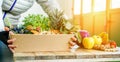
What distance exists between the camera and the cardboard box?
1.28 m

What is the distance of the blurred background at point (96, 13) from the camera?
4395 mm

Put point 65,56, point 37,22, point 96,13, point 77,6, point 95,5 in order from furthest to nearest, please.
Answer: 1. point 77,6
2. point 95,5
3. point 96,13
4. point 37,22
5. point 65,56

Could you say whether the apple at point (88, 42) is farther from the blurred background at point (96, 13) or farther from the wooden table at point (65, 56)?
the blurred background at point (96, 13)

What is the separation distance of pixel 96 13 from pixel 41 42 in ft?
14.0

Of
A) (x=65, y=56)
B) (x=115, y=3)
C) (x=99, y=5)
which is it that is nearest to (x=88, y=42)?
(x=65, y=56)

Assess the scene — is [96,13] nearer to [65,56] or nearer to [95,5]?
[95,5]

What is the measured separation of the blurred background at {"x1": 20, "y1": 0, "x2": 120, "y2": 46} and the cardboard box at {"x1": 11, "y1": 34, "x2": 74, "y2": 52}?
185cm

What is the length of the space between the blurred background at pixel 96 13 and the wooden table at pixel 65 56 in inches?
76.1

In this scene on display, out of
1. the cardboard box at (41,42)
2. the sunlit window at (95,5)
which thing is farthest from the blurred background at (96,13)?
the cardboard box at (41,42)

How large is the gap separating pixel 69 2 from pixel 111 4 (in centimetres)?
291

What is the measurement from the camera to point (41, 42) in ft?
4.28

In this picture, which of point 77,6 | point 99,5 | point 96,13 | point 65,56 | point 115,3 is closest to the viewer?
point 65,56

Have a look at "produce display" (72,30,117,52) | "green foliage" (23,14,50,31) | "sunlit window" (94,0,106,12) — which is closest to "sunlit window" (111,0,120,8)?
"sunlit window" (94,0,106,12)

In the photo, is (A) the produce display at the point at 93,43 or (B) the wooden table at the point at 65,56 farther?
(A) the produce display at the point at 93,43
